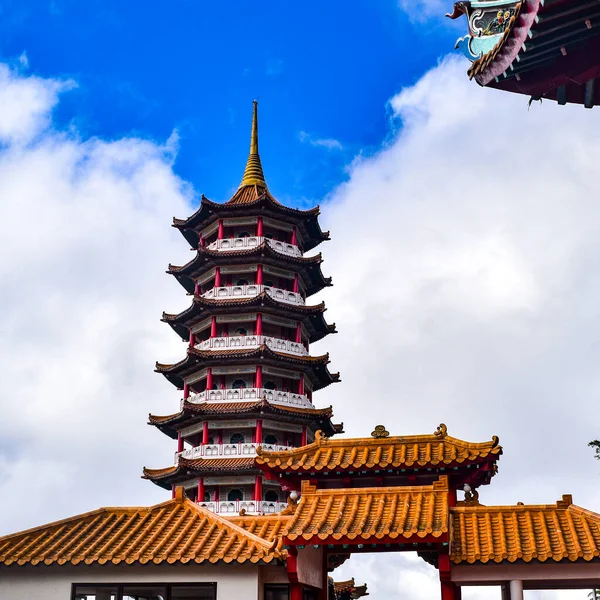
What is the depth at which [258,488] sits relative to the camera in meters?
38.8

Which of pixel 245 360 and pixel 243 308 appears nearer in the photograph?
pixel 245 360

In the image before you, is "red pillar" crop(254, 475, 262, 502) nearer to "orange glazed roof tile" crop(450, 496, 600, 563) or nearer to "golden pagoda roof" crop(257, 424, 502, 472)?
"golden pagoda roof" crop(257, 424, 502, 472)

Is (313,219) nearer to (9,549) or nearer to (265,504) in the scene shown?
(265,504)

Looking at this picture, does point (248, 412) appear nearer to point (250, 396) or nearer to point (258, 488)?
point (250, 396)

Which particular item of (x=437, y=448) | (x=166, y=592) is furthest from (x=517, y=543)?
(x=166, y=592)

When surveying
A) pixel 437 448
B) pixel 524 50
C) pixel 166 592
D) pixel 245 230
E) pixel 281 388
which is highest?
pixel 245 230

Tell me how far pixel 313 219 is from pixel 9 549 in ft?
102

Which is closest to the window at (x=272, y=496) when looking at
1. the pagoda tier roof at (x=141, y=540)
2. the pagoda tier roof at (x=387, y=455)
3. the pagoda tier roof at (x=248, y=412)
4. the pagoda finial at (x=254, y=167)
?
the pagoda tier roof at (x=248, y=412)

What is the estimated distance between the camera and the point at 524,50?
9.24 metres

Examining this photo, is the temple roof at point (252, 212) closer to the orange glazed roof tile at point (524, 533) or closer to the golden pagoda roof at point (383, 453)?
the golden pagoda roof at point (383, 453)

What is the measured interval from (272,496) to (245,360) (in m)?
6.46

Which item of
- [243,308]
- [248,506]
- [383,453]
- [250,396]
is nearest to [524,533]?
[383,453]

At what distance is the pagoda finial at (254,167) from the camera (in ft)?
158

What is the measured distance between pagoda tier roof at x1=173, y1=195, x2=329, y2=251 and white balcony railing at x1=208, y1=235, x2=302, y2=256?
4.53 ft
